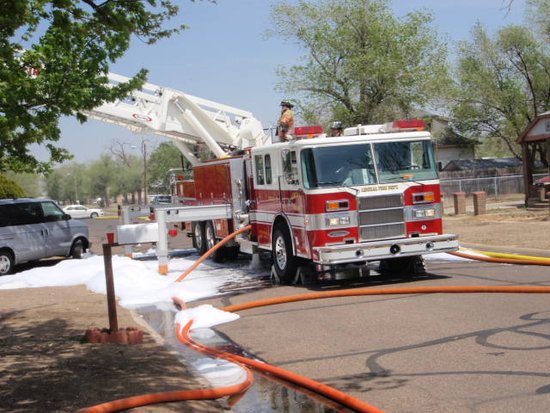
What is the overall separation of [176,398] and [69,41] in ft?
13.9

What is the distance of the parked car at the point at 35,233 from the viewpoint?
56.6 feet

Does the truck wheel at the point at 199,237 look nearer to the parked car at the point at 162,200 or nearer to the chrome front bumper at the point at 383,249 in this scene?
the parked car at the point at 162,200

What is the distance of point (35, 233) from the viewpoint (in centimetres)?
1792

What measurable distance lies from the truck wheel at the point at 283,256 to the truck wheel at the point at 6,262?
7.83 metres

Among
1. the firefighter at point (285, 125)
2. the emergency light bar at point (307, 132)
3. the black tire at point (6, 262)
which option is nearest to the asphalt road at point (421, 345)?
the emergency light bar at point (307, 132)

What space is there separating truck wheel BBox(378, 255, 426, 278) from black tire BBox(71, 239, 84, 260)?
9.57 metres

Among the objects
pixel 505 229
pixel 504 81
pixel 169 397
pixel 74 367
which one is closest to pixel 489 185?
pixel 504 81

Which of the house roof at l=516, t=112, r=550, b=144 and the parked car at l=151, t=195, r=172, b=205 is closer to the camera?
the parked car at l=151, t=195, r=172, b=205

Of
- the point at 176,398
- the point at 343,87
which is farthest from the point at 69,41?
the point at 343,87

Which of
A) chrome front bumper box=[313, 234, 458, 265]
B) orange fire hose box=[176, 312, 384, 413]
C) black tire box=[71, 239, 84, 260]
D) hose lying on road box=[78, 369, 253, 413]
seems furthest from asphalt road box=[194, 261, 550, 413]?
black tire box=[71, 239, 84, 260]

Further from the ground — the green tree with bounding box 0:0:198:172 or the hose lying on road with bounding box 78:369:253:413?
the green tree with bounding box 0:0:198:172

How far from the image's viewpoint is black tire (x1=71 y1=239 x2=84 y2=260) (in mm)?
19156

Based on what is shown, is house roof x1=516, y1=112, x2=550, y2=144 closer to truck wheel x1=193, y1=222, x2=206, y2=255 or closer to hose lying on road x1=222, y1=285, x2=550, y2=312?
truck wheel x1=193, y1=222, x2=206, y2=255

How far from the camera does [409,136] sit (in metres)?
11.7
